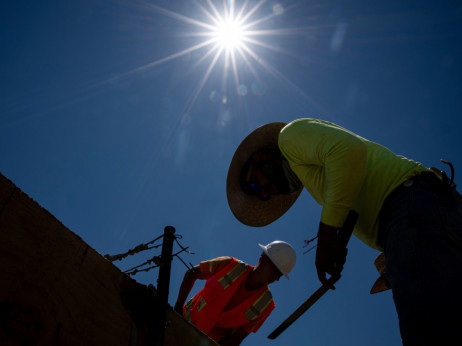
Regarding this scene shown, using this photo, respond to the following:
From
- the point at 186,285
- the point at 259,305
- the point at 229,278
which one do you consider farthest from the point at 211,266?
the point at 259,305

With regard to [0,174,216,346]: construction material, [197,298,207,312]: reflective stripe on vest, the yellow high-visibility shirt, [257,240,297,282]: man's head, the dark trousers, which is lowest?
[0,174,216,346]: construction material

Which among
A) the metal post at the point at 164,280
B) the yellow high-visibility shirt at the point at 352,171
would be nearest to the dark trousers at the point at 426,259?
the yellow high-visibility shirt at the point at 352,171

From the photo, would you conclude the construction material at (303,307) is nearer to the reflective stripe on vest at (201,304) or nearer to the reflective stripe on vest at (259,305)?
the reflective stripe on vest at (201,304)

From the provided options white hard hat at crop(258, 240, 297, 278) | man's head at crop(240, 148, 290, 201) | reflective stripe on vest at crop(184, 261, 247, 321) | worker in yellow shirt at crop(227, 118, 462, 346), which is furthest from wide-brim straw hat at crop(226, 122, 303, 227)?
worker in yellow shirt at crop(227, 118, 462, 346)

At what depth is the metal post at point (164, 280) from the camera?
1560 millimetres

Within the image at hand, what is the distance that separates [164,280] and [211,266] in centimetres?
217

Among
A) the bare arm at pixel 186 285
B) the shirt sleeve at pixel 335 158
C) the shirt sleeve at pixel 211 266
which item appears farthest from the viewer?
the shirt sleeve at pixel 211 266

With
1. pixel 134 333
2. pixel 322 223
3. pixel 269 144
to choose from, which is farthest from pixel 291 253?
pixel 134 333

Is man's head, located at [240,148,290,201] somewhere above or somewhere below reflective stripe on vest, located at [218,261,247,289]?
above

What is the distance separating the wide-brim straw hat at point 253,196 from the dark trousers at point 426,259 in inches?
92.6

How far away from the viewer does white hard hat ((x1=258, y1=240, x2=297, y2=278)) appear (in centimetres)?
456

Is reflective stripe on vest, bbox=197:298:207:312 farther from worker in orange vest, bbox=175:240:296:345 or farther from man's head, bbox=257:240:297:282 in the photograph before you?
Result: man's head, bbox=257:240:297:282

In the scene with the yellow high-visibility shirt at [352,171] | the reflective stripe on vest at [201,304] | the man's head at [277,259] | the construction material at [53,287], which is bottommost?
the construction material at [53,287]

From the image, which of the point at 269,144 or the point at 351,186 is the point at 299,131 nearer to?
the point at 351,186
